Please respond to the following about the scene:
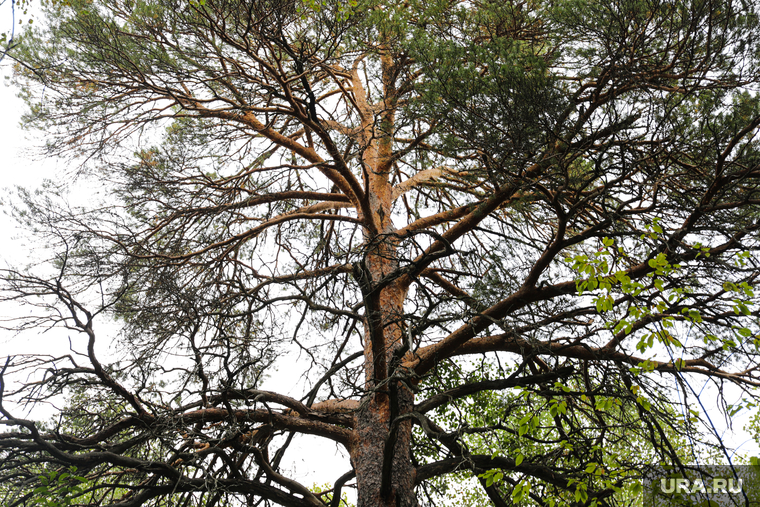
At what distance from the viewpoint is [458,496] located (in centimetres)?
1002

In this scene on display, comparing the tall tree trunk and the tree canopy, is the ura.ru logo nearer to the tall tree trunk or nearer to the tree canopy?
the tree canopy

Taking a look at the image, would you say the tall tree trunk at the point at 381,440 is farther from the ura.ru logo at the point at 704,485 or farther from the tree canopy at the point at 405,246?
the ura.ru logo at the point at 704,485

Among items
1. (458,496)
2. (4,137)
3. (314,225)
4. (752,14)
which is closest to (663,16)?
(752,14)

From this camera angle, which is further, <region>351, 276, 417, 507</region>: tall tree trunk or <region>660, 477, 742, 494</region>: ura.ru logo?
<region>351, 276, 417, 507</region>: tall tree trunk

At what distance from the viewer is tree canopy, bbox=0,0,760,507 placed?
143 inches

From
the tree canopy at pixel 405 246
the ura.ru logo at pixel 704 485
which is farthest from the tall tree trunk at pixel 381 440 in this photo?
the ura.ru logo at pixel 704 485

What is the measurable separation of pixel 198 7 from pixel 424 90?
221cm

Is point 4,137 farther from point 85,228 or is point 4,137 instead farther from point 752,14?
point 752,14

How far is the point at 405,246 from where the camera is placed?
553 centimetres

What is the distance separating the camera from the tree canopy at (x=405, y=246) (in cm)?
363

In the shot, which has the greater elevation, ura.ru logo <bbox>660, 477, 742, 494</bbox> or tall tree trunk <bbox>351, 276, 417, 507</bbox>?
tall tree trunk <bbox>351, 276, 417, 507</bbox>

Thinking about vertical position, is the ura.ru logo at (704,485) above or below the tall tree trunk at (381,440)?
below

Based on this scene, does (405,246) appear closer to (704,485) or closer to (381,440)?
(381,440)

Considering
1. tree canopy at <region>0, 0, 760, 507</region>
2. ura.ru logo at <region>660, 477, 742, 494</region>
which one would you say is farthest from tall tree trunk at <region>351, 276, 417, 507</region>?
ura.ru logo at <region>660, 477, 742, 494</region>
